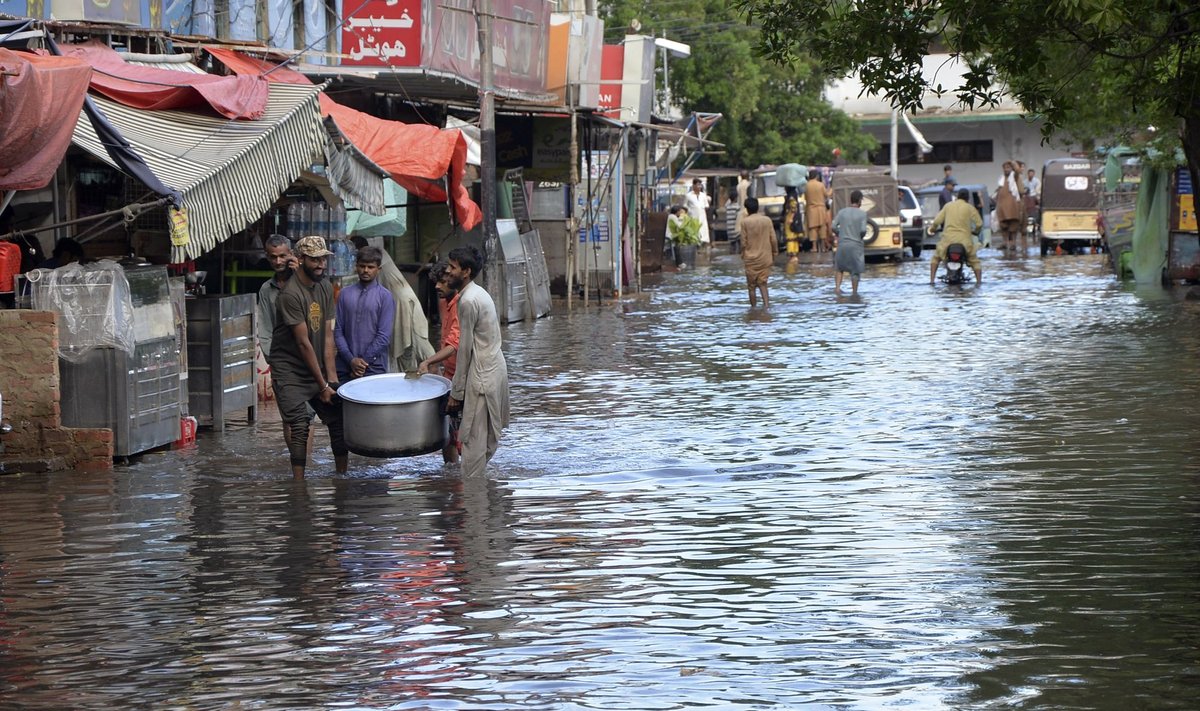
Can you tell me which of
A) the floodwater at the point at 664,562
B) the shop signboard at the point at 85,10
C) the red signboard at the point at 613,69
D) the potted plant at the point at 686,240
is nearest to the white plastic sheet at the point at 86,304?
the floodwater at the point at 664,562

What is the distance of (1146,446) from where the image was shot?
37.5ft

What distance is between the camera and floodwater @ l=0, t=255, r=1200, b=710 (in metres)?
6.18

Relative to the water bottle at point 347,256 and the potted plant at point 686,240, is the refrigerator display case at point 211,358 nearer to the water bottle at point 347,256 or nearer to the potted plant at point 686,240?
the water bottle at point 347,256

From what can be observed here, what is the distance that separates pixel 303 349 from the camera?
10883 millimetres

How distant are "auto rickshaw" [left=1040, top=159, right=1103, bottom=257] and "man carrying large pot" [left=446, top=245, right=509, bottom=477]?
30.3 m

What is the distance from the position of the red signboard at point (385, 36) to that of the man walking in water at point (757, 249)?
6973mm

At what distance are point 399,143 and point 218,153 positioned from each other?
4859 mm

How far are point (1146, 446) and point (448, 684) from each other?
22.2 feet

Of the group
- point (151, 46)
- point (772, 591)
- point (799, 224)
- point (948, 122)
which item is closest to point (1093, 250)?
point (799, 224)

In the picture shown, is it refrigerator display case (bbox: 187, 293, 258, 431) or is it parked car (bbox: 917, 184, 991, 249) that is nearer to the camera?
refrigerator display case (bbox: 187, 293, 258, 431)

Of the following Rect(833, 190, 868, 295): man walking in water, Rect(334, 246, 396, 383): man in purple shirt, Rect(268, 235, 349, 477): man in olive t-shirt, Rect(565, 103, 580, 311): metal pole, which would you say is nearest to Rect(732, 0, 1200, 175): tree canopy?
Rect(334, 246, 396, 383): man in purple shirt

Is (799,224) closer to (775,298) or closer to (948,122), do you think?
(775,298)

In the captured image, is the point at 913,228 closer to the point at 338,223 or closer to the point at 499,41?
the point at 499,41

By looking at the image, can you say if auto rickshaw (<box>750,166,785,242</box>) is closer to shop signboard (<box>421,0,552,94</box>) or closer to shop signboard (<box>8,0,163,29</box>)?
shop signboard (<box>421,0,552,94</box>)
